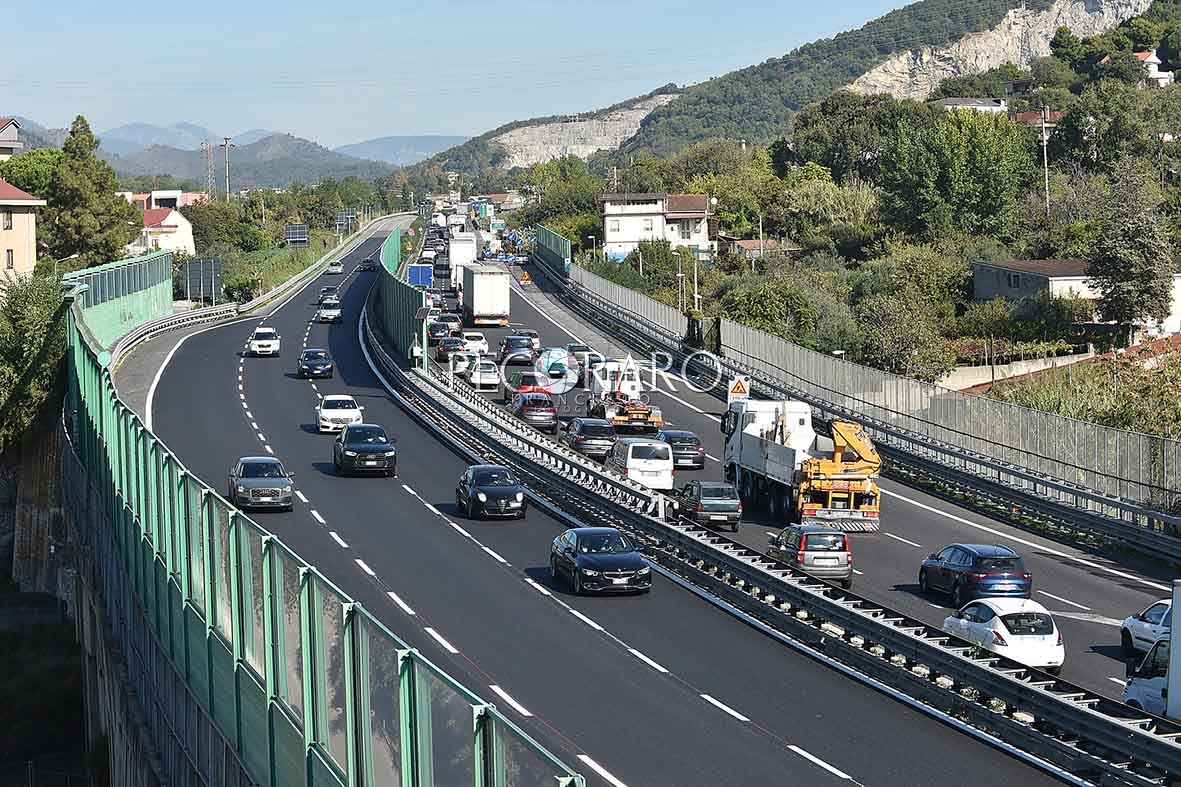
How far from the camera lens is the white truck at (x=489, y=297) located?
9188 centimetres

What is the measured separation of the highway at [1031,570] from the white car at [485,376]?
660 inches

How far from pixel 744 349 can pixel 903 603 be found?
3960 centimetres

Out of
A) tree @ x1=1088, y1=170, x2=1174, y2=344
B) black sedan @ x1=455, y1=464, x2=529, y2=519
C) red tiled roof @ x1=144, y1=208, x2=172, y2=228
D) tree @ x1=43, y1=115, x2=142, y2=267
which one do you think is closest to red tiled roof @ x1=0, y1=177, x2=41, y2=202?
tree @ x1=43, y1=115, x2=142, y2=267

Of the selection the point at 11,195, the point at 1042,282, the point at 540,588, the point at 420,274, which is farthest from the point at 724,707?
the point at 420,274

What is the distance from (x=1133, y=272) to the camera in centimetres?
8481

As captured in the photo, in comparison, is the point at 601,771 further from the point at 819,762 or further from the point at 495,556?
the point at 495,556

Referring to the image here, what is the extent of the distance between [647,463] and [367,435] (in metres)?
8.48

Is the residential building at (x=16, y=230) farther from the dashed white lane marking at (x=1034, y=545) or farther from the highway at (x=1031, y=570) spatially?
the dashed white lane marking at (x=1034, y=545)

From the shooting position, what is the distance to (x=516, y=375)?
224 ft

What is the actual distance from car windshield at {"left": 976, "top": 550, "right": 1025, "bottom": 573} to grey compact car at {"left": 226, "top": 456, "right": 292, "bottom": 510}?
57.7 ft

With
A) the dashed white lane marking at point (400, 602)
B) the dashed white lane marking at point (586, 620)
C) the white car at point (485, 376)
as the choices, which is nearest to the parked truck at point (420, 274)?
A: the white car at point (485, 376)

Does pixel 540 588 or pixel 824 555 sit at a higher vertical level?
pixel 824 555

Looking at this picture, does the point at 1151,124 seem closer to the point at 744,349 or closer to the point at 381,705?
the point at 744,349

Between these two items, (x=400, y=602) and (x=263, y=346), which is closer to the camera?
(x=400, y=602)
